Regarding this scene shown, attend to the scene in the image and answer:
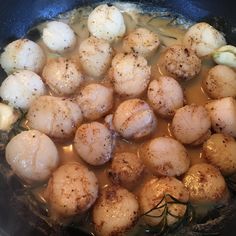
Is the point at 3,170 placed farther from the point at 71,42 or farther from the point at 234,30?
the point at 234,30

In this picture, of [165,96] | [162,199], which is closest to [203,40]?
[165,96]

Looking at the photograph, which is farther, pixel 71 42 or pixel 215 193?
pixel 71 42

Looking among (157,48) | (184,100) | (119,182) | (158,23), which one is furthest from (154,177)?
(158,23)

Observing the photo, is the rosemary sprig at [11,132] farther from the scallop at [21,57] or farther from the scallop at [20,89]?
the scallop at [21,57]

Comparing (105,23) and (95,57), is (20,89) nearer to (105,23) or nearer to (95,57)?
(95,57)

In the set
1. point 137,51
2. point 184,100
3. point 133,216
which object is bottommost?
point 133,216

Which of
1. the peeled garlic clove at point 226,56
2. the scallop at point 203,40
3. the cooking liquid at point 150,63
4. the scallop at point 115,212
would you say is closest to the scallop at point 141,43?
the cooking liquid at point 150,63

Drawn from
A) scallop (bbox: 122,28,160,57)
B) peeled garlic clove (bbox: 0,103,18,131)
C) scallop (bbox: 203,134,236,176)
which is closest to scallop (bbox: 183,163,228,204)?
scallop (bbox: 203,134,236,176)

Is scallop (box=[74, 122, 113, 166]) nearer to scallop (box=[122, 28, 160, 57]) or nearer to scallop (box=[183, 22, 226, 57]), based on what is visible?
scallop (box=[122, 28, 160, 57])
